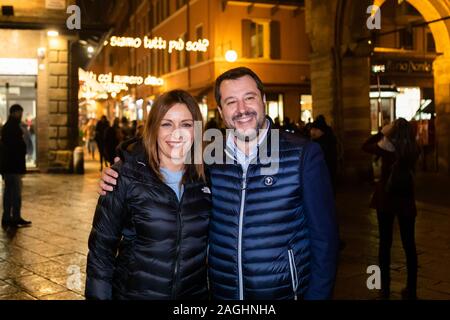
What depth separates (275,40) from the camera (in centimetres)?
2486

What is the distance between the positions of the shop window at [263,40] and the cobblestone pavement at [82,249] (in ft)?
45.5

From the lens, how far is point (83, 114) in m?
36.4

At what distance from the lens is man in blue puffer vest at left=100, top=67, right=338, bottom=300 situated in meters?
2.48

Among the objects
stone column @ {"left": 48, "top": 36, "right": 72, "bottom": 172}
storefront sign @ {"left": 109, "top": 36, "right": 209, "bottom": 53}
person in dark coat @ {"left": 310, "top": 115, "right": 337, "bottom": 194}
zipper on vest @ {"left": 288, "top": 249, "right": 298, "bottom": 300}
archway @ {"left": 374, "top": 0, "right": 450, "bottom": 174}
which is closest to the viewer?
zipper on vest @ {"left": 288, "top": 249, "right": 298, "bottom": 300}

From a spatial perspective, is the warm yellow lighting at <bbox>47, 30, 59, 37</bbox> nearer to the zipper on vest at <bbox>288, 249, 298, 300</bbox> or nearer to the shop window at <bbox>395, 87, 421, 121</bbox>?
the shop window at <bbox>395, 87, 421, 121</bbox>

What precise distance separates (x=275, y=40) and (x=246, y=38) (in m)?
1.45

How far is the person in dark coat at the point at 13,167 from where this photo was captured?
871 centimetres

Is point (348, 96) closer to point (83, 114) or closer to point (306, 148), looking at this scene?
point (306, 148)

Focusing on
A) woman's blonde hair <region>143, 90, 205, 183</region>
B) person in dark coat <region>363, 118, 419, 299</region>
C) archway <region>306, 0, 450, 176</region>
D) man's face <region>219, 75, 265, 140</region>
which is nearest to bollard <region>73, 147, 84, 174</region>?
archway <region>306, 0, 450, 176</region>

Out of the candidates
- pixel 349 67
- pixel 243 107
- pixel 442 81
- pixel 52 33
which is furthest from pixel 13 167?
pixel 442 81

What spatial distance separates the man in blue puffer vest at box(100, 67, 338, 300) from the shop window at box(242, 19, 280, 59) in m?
22.5

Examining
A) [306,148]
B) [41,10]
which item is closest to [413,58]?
[41,10]

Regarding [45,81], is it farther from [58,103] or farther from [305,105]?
[305,105]

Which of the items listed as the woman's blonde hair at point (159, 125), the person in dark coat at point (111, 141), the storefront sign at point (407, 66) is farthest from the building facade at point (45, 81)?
the woman's blonde hair at point (159, 125)
